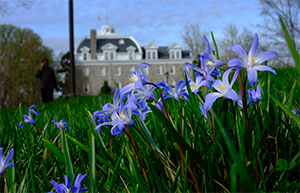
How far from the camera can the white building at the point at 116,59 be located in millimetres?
41062

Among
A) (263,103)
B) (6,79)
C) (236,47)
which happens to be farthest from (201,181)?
(6,79)

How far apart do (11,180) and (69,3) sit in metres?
12.2

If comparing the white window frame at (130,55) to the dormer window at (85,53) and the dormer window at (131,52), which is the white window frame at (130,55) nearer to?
the dormer window at (131,52)

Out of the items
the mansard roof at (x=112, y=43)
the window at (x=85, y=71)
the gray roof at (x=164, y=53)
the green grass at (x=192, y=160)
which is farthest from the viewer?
the gray roof at (x=164, y=53)

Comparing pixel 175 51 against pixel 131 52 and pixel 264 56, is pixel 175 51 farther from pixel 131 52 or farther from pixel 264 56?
pixel 264 56

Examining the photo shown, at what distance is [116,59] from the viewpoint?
41.6 m

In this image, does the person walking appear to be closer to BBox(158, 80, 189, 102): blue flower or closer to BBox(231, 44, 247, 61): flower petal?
BBox(158, 80, 189, 102): blue flower

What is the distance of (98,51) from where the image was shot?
1655 inches

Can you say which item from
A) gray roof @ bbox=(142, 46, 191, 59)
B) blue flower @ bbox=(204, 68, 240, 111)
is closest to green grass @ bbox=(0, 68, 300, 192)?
blue flower @ bbox=(204, 68, 240, 111)

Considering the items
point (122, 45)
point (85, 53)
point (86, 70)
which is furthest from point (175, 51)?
point (86, 70)

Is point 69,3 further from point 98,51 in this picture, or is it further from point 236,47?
point 98,51

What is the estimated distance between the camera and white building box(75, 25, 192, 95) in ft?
135

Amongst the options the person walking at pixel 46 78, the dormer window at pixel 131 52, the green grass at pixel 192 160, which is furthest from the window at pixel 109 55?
the green grass at pixel 192 160

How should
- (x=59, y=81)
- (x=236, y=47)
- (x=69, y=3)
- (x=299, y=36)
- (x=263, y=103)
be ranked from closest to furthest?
(x=236, y=47) → (x=263, y=103) → (x=69, y=3) → (x=299, y=36) → (x=59, y=81)
